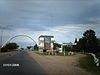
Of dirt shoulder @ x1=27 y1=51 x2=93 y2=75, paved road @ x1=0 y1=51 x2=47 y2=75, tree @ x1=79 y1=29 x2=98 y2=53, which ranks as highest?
tree @ x1=79 y1=29 x2=98 y2=53

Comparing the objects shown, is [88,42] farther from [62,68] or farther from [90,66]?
[62,68]

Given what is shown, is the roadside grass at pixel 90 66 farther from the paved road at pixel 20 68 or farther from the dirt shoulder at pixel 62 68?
the paved road at pixel 20 68

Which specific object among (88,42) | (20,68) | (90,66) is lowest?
(90,66)

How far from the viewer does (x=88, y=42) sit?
101938 millimetres

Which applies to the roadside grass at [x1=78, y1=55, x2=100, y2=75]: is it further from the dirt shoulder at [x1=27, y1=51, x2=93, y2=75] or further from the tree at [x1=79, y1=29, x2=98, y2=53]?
the tree at [x1=79, y1=29, x2=98, y2=53]

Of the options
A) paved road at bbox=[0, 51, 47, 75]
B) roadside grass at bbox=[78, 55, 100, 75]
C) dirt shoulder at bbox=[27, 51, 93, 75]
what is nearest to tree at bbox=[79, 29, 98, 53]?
dirt shoulder at bbox=[27, 51, 93, 75]

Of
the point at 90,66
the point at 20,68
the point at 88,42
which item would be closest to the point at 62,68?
the point at 90,66

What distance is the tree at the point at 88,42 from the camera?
9412 centimetres

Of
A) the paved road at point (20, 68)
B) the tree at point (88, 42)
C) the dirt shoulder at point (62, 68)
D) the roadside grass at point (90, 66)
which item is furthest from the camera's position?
the tree at point (88, 42)

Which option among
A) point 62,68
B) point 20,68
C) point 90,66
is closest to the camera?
point 20,68

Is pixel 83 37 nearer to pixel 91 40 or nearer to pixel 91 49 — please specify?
pixel 91 40

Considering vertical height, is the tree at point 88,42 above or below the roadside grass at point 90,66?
above

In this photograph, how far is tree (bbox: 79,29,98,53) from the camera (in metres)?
94.1

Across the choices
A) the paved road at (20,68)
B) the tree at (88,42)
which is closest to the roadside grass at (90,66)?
the paved road at (20,68)
